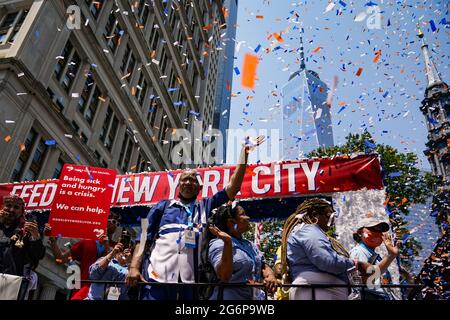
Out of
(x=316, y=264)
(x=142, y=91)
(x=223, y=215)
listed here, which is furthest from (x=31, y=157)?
(x=316, y=264)

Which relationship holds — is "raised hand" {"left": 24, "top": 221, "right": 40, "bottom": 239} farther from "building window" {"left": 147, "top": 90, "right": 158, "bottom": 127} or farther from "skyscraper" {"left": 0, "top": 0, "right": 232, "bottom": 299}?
"building window" {"left": 147, "top": 90, "right": 158, "bottom": 127}

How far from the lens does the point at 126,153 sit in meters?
23.2

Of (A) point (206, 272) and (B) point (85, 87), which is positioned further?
(B) point (85, 87)

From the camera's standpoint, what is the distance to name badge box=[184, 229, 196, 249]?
2.81 meters

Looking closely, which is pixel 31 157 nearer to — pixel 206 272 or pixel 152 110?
pixel 152 110

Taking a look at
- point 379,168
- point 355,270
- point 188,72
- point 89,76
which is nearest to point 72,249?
point 355,270

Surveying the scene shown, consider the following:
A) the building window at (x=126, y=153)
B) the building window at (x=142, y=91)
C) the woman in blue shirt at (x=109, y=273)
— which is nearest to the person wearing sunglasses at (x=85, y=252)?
the woman in blue shirt at (x=109, y=273)

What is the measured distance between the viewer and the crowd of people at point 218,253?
103 inches

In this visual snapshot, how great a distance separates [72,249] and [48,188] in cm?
487

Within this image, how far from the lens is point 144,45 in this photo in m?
24.7

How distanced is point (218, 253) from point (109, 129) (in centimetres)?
1951

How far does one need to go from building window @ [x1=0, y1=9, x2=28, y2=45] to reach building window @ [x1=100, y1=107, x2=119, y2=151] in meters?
6.44

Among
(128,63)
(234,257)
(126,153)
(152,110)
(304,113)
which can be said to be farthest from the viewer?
(304,113)

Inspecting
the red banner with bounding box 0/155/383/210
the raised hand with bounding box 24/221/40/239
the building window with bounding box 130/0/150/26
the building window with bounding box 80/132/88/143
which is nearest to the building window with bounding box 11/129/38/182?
the building window with bounding box 80/132/88/143
